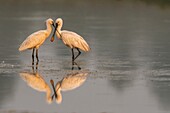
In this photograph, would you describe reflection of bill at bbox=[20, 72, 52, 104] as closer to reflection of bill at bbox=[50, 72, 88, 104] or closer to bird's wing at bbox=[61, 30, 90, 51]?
reflection of bill at bbox=[50, 72, 88, 104]

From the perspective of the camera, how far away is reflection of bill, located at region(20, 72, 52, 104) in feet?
43.9

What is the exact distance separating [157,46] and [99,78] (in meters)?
6.59

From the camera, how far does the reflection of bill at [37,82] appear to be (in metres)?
13.4

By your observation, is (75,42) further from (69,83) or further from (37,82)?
(69,83)

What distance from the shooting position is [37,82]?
14.4m

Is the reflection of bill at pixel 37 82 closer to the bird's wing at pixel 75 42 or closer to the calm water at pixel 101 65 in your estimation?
the calm water at pixel 101 65

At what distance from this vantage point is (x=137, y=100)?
12.6m

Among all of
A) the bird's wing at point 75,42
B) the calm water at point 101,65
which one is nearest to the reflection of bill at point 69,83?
the calm water at point 101,65

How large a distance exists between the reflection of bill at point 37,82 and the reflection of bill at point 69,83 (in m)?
0.15

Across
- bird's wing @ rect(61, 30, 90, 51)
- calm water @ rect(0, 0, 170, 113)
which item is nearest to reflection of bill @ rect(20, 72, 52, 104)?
calm water @ rect(0, 0, 170, 113)

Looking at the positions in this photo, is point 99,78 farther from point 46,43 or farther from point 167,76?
point 46,43

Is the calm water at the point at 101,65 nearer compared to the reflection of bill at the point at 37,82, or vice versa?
the calm water at the point at 101,65

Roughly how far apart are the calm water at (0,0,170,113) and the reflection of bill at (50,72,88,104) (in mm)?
110

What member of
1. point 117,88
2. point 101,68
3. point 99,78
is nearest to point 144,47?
point 101,68
